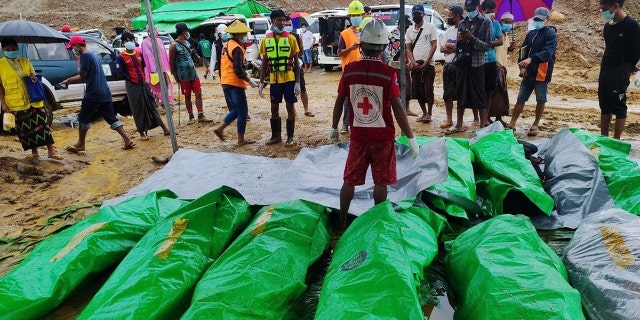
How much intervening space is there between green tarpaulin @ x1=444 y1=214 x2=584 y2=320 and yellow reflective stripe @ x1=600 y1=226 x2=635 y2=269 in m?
0.25

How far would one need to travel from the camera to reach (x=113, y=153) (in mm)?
6281

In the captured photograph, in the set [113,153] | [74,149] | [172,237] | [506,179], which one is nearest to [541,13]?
[506,179]

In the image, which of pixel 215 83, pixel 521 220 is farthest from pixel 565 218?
pixel 215 83

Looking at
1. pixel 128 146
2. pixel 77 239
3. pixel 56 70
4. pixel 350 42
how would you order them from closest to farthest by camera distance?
pixel 77 239 < pixel 350 42 < pixel 128 146 < pixel 56 70

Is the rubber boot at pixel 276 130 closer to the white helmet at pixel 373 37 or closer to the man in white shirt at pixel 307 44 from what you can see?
the white helmet at pixel 373 37

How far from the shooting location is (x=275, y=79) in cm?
559

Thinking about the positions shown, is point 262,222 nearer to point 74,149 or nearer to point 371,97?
point 371,97

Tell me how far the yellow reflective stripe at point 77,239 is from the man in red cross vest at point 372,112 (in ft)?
5.13

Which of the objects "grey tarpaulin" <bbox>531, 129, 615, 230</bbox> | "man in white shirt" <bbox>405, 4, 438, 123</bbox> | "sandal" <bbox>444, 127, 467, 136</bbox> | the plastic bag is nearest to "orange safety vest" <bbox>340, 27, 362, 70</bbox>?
"man in white shirt" <bbox>405, 4, 438, 123</bbox>

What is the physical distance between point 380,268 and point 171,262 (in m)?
1.12

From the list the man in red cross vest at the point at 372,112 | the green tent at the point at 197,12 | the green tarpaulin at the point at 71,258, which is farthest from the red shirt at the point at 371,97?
the green tent at the point at 197,12

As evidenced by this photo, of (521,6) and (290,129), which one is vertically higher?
(521,6)

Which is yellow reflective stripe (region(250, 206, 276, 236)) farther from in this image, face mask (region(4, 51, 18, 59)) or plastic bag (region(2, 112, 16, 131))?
face mask (region(4, 51, 18, 59))

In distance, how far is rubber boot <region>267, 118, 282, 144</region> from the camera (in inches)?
232
